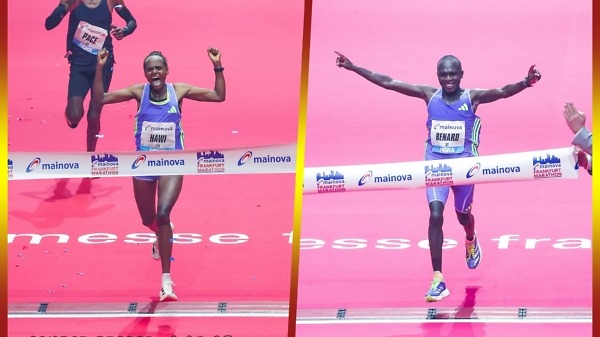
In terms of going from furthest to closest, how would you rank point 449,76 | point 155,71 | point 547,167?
point 155,71 → point 449,76 → point 547,167

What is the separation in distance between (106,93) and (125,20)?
650 millimetres

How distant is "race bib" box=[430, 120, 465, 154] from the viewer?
808cm

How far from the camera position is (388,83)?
8344mm

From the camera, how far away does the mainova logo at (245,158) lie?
8.50m

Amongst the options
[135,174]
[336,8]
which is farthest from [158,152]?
[336,8]

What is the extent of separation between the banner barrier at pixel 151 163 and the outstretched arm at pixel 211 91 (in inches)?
13.7

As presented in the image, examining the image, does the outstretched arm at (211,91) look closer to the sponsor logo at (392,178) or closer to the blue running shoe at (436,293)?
the sponsor logo at (392,178)

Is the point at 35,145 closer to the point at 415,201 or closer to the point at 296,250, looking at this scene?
the point at 296,250

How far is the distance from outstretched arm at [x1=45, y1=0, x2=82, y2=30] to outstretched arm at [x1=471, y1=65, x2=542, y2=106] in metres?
2.69

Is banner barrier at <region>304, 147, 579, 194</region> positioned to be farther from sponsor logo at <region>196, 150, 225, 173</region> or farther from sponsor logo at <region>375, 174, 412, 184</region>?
sponsor logo at <region>196, 150, 225, 173</region>

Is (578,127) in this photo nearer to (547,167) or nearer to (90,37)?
(547,167)

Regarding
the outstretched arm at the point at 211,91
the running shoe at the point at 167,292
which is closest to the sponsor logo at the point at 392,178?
the outstretched arm at the point at 211,91

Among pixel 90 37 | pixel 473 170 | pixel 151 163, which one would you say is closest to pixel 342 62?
pixel 473 170

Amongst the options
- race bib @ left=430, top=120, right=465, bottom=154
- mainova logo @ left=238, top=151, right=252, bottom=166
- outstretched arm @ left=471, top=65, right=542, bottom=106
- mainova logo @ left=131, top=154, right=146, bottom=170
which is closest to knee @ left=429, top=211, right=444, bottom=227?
race bib @ left=430, top=120, right=465, bottom=154
